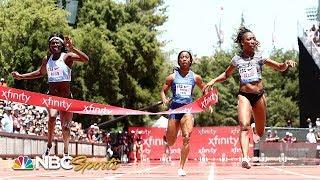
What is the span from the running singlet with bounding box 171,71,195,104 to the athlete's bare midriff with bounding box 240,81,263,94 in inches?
73.1

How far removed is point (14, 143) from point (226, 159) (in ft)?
77.9

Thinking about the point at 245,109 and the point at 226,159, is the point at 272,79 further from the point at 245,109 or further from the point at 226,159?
the point at 245,109

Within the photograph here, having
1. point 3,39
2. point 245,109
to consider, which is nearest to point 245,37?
point 245,109

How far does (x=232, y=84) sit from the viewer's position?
7925cm

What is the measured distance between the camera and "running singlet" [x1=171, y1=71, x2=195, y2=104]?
13.9m

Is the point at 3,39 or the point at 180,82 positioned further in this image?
the point at 3,39

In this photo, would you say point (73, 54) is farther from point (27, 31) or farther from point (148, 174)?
point (27, 31)

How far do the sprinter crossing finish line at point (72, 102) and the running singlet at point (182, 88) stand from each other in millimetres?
140

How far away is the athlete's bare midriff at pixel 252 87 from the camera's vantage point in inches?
480

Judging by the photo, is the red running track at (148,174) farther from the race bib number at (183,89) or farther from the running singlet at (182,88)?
the race bib number at (183,89)

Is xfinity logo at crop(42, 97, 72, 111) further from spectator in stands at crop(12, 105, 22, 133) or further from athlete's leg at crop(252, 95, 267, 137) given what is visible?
spectator in stands at crop(12, 105, 22, 133)

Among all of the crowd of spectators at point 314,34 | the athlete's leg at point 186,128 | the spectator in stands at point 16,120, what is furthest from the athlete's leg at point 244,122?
the crowd of spectators at point 314,34

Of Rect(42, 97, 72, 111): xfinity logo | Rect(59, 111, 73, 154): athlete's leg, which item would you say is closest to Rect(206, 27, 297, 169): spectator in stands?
Rect(42, 97, 72, 111): xfinity logo

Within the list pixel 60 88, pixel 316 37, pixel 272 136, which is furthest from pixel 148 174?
pixel 316 37
